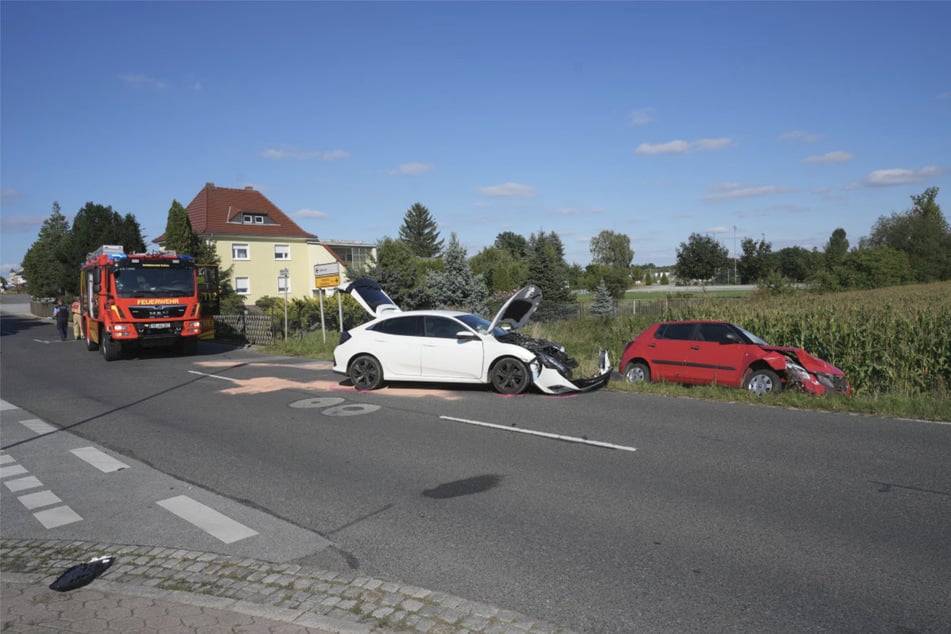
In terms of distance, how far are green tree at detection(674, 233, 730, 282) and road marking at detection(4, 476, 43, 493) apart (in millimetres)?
63328

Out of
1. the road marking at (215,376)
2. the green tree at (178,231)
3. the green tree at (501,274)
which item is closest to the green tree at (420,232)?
A: the green tree at (501,274)

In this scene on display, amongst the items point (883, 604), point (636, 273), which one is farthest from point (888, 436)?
point (636, 273)

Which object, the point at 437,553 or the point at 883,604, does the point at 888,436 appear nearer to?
the point at 883,604

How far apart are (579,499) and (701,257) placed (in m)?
62.5

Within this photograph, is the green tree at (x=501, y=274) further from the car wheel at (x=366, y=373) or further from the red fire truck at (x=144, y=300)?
the car wheel at (x=366, y=373)

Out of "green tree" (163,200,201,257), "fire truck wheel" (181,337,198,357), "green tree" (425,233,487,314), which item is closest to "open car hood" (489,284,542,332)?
"fire truck wheel" (181,337,198,357)

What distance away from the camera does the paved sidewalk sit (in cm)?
378

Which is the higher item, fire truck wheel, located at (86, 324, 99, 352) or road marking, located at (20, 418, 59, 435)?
fire truck wheel, located at (86, 324, 99, 352)

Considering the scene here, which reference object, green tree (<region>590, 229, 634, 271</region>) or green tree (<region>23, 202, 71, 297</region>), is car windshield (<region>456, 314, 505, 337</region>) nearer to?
green tree (<region>23, 202, 71, 297</region>)

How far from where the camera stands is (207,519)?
575 centimetres

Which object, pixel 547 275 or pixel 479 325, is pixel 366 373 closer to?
pixel 479 325

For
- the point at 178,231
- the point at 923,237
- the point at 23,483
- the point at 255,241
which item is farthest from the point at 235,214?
the point at 923,237

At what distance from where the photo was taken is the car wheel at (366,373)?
41.4 feet

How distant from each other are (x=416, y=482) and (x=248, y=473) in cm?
195
